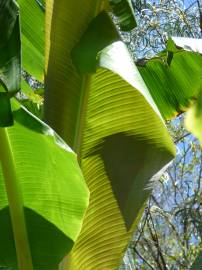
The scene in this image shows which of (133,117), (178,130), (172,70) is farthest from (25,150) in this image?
(178,130)

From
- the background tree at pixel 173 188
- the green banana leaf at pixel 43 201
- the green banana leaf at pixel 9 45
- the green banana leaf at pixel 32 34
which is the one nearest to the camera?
the green banana leaf at pixel 9 45

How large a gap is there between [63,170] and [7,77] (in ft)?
1.21

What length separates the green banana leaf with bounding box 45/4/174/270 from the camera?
1.45 m

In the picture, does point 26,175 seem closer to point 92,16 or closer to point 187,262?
point 92,16

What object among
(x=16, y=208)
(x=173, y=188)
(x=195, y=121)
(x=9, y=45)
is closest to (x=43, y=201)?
(x=16, y=208)

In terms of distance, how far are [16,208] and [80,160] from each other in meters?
0.23

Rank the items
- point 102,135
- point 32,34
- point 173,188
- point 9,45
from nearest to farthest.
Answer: point 9,45
point 102,135
point 32,34
point 173,188

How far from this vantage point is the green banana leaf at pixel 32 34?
189cm

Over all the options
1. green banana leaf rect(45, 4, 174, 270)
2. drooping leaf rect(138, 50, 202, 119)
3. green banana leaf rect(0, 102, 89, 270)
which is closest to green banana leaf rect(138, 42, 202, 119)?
drooping leaf rect(138, 50, 202, 119)

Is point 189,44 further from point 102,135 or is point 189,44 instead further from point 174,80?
point 174,80

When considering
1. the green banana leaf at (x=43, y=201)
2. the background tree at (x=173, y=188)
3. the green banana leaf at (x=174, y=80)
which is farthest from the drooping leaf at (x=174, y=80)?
the background tree at (x=173, y=188)

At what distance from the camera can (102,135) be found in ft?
5.13

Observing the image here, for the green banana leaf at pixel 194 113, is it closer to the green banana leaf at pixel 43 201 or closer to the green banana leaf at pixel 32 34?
the green banana leaf at pixel 43 201

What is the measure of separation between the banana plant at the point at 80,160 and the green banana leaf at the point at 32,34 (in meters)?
0.34
